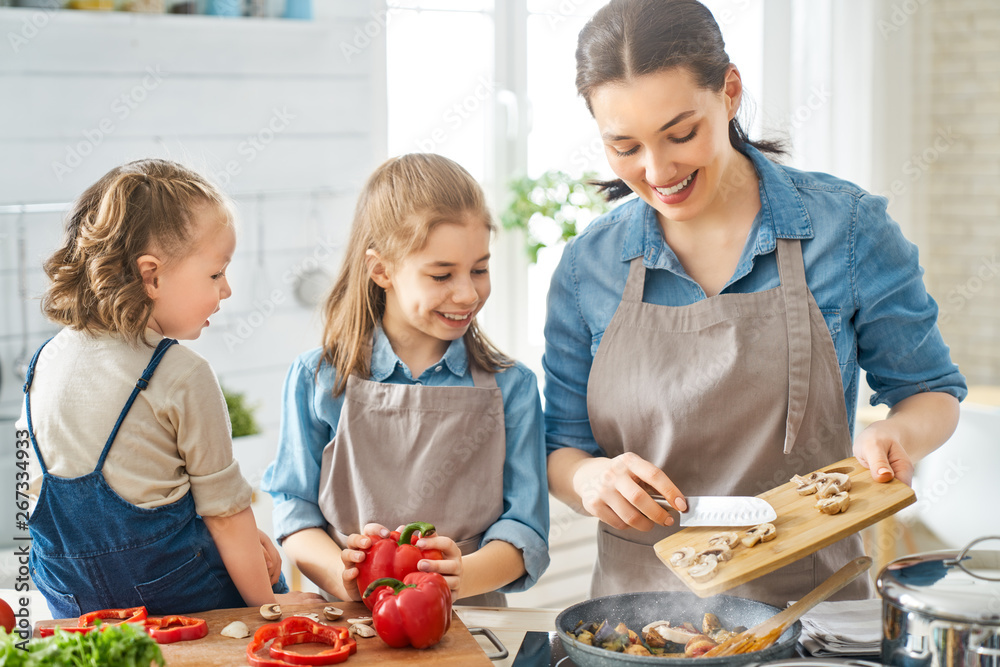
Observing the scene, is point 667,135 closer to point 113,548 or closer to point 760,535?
point 760,535

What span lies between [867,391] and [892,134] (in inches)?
44.6

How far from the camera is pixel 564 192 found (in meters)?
3.40

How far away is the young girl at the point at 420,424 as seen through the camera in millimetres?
1501

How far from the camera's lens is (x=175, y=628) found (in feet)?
3.81

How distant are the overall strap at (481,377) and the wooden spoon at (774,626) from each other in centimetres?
60

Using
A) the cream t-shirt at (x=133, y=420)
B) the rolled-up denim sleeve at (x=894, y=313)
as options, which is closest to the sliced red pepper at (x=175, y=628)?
the cream t-shirt at (x=133, y=420)

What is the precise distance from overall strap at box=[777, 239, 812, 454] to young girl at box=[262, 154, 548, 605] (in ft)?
1.37

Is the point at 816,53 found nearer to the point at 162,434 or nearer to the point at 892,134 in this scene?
the point at 892,134

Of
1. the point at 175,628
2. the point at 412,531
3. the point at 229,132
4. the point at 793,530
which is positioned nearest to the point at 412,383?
the point at 412,531

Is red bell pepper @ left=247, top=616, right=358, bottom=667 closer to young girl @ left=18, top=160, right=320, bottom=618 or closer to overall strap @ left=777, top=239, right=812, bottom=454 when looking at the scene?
young girl @ left=18, top=160, right=320, bottom=618

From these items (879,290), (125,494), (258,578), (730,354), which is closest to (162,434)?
(125,494)

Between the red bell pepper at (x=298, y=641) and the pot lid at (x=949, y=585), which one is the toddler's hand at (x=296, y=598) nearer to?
the red bell pepper at (x=298, y=641)

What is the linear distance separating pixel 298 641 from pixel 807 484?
0.72 meters

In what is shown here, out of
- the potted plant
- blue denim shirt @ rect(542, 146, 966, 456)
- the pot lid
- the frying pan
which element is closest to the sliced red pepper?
the frying pan
